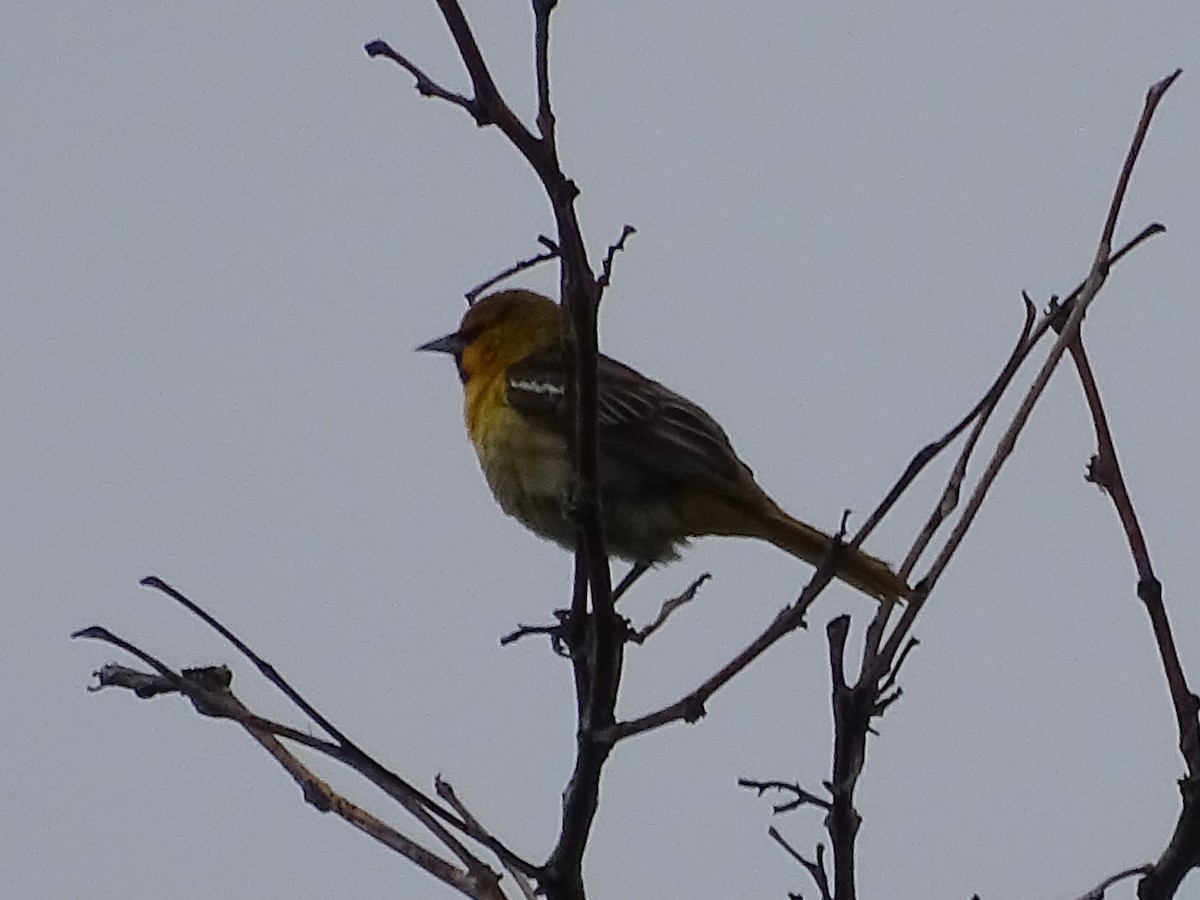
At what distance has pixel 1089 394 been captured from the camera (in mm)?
2814

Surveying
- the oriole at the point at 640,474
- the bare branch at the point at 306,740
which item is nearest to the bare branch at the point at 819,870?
the bare branch at the point at 306,740

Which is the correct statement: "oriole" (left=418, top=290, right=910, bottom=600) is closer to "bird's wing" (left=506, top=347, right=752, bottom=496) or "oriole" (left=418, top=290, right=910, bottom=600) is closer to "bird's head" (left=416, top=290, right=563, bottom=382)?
"bird's wing" (left=506, top=347, right=752, bottom=496)

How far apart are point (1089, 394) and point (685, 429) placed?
260 cm

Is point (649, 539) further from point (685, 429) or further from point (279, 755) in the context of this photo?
point (279, 755)

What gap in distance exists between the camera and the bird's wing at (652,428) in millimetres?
5219

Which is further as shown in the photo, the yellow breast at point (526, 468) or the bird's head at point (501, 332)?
the bird's head at point (501, 332)

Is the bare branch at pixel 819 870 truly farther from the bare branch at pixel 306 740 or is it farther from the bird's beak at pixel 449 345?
the bird's beak at pixel 449 345

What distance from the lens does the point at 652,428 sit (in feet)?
17.3

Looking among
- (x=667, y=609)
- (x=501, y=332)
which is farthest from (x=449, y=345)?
(x=667, y=609)

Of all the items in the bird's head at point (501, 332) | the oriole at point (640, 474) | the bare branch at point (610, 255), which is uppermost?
the bird's head at point (501, 332)

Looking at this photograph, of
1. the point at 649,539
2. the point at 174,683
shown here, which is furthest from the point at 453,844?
the point at 649,539

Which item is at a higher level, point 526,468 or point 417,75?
point 526,468

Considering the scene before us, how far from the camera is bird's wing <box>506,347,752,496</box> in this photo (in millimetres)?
5219

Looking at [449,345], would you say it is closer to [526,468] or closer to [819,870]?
[526,468]
